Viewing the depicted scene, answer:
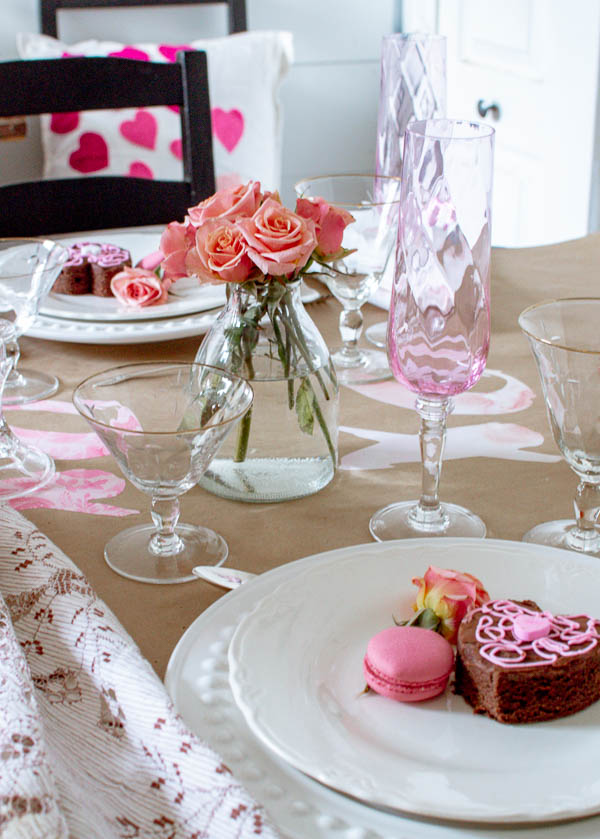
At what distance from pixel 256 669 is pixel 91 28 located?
2574 mm

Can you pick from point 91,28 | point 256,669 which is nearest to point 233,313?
point 256,669

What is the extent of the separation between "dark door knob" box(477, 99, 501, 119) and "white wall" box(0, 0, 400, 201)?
384mm

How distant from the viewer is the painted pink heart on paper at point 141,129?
8.62 ft

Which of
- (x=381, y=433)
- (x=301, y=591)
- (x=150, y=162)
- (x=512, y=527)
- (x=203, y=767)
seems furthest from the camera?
(x=150, y=162)

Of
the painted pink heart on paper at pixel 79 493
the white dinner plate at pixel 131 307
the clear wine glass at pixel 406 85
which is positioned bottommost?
the painted pink heart on paper at pixel 79 493

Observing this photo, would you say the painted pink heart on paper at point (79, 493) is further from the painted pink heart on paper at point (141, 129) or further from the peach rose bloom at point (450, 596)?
the painted pink heart on paper at point (141, 129)

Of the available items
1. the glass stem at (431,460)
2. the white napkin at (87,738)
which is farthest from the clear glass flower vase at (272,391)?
the white napkin at (87,738)

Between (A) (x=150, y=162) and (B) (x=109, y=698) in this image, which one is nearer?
(B) (x=109, y=698)

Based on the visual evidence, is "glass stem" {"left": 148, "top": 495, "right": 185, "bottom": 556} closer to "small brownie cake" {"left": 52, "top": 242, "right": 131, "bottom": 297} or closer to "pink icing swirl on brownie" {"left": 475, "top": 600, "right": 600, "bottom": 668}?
"pink icing swirl on brownie" {"left": 475, "top": 600, "right": 600, "bottom": 668}

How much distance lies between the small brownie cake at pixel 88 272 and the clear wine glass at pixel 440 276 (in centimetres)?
58

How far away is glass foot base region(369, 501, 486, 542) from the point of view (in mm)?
764

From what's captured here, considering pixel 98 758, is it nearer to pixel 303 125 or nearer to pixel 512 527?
pixel 512 527

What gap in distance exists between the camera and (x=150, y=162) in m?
2.68

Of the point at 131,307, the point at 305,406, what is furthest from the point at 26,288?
the point at 305,406
